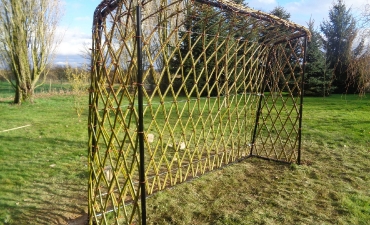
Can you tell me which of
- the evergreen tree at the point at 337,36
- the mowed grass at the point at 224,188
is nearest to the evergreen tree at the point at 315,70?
the evergreen tree at the point at 337,36

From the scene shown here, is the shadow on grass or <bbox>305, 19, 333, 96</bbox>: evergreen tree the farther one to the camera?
<bbox>305, 19, 333, 96</bbox>: evergreen tree

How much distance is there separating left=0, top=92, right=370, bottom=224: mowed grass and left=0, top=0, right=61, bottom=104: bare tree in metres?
5.34

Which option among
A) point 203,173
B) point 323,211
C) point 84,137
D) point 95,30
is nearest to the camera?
point 95,30

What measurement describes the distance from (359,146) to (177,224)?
3.88 metres

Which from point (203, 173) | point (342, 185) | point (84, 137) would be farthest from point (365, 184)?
point (84, 137)

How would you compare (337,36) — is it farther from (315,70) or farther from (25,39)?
(25,39)

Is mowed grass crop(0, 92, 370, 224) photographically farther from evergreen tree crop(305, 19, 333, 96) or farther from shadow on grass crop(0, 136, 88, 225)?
evergreen tree crop(305, 19, 333, 96)

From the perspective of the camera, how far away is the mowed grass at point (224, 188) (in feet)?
8.14

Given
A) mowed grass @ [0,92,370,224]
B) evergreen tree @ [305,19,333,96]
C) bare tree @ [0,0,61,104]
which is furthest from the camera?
evergreen tree @ [305,19,333,96]

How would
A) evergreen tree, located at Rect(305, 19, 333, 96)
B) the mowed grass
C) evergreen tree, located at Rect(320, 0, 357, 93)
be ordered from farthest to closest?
evergreen tree, located at Rect(320, 0, 357, 93) < evergreen tree, located at Rect(305, 19, 333, 96) < the mowed grass

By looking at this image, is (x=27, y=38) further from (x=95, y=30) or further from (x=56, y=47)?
(x=95, y=30)

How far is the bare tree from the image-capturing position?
9.12 m

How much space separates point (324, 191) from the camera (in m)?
3.02

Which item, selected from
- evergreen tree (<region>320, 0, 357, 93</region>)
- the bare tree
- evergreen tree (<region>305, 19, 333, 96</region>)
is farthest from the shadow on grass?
evergreen tree (<region>320, 0, 357, 93</region>)
